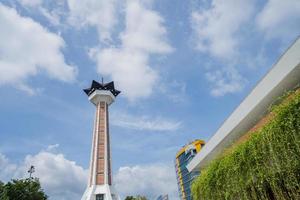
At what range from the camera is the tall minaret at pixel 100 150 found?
3862cm

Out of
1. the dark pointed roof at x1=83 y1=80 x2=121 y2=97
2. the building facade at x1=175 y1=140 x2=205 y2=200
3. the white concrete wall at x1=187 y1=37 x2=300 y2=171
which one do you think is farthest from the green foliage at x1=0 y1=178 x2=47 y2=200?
the building facade at x1=175 y1=140 x2=205 y2=200

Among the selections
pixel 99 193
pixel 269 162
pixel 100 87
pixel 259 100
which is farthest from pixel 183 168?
pixel 269 162

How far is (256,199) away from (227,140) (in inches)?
132

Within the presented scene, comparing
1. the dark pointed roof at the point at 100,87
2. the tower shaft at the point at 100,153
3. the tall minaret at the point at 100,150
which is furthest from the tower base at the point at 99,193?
the dark pointed roof at the point at 100,87

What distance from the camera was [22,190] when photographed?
30.1 m

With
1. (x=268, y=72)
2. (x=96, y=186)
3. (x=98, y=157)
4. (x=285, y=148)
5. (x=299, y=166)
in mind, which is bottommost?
(x=299, y=166)

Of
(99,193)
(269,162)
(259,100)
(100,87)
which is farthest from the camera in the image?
(100,87)

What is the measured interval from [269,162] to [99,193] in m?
36.9

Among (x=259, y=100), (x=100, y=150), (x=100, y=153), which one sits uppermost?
(x=100, y=150)

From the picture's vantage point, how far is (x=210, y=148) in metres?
9.90

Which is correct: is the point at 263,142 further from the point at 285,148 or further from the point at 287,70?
the point at 287,70

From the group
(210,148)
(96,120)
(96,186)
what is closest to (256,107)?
(210,148)

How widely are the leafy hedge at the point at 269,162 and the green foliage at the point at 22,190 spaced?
29.3m

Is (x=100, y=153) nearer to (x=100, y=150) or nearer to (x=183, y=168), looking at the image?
(x=100, y=150)
